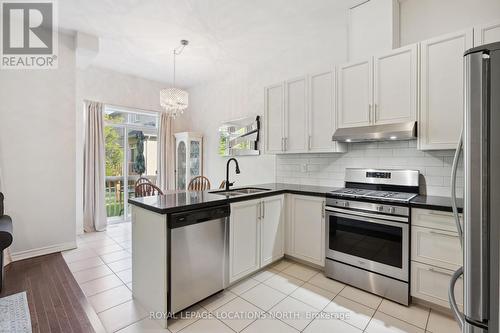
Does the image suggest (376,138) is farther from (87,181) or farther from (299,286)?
(87,181)

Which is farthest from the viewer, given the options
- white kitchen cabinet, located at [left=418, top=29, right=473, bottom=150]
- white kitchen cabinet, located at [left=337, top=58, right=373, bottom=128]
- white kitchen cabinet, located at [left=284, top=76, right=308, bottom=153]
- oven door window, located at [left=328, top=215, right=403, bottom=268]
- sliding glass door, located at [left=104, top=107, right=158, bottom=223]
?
sliding glass door, located at [left=104, top=107, right=158, bottom=223]

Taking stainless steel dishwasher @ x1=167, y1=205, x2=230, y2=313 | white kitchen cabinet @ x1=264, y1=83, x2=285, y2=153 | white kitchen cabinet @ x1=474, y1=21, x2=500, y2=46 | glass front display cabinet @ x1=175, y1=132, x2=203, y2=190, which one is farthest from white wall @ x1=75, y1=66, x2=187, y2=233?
white kitchen cabinet @ x1=474, y1=21, x2=500, y2=46

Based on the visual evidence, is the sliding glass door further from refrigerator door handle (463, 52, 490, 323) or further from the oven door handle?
refrigerator door handle (463, 52, 490, 323)

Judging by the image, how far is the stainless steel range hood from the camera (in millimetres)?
2266

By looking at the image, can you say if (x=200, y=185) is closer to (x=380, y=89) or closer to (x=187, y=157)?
(x=187, y=157)

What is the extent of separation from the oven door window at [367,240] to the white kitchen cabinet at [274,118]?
4.38 feet

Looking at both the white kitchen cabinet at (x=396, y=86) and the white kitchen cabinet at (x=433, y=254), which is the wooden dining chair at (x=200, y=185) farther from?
the white kitchen cabinet at (x=433, y=254)

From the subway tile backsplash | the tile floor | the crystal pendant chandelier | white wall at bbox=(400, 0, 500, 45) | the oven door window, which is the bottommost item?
the tile floor

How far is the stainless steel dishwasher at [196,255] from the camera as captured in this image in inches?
72.9

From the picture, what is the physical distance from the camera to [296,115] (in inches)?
127

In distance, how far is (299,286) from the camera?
2.46m

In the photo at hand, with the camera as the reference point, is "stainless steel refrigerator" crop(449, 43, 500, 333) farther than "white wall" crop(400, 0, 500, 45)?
No

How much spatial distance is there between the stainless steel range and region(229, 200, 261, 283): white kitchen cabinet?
30.5 inches

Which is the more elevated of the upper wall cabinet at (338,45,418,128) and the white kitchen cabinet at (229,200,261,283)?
the upper wall cabinet at (338,45,418,128)
